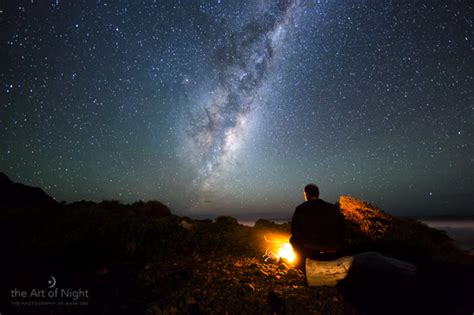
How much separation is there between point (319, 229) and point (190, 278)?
9.42 feet

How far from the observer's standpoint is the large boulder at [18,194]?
19.8 m

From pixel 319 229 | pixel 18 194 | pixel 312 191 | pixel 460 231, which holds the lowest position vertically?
pixel 460 231

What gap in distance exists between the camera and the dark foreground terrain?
14.1ft

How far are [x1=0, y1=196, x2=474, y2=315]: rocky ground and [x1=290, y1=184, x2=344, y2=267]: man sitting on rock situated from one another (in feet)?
2.20

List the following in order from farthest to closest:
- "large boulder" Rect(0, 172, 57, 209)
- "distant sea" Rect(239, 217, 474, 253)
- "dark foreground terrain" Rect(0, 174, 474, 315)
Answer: "large boulder" Rect(0, 172, 57, 209) < "distant sea" Rect(239, 217, 474, 253) < "dark foreground terrain" Rect(0, 174, 474, 315)

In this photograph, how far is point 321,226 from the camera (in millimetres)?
5367

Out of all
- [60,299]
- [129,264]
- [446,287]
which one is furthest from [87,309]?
[446,287]

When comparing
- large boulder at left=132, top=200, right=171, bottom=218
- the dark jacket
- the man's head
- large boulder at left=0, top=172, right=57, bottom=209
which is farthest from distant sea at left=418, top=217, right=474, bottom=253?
large boulder at left=0, top=172, right=57, bottom=209

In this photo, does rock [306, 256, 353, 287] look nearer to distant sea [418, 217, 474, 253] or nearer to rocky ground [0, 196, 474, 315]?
rocky ground [0, 196, 474, 315]

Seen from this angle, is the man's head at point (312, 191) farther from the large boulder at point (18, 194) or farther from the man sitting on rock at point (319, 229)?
the large boulder at point (18, 194)

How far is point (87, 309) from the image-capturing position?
4172mm

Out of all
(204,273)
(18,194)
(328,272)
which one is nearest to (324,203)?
(328,272)

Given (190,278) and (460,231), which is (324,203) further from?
(460,231)

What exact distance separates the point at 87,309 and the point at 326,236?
182 inches
